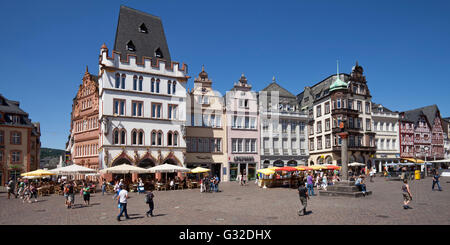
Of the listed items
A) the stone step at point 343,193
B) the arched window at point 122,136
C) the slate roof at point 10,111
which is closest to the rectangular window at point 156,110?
the arched window at point 122,136

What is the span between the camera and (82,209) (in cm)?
1995

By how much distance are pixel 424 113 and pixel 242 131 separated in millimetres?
49095

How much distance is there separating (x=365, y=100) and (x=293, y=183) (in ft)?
111

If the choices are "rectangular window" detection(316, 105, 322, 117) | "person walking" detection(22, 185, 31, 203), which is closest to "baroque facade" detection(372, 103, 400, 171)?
"rectangular window" detection(316, 105, 322, 117)

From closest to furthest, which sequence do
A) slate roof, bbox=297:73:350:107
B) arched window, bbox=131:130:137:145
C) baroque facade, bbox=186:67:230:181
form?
arched window, bbox=131:130:137:145, baroque facade, bbox=186:67:230:181, slate roof, bbox=297:73:350:107

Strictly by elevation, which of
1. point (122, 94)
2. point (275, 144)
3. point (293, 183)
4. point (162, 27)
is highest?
point (162, 27)

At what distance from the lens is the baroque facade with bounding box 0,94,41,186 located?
153 ft

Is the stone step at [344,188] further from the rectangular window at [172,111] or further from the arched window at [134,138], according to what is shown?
the arched window at [134,138]

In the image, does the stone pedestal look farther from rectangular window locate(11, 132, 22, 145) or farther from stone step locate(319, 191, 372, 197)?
rectangular window locate(11, 132, 22, 145)

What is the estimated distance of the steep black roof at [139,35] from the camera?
1681 inches

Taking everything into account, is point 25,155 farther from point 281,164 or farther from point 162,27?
point 281,164

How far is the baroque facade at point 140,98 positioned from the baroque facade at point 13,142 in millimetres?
16123

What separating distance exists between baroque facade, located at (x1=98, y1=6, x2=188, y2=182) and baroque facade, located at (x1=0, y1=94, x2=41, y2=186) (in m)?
16.1
